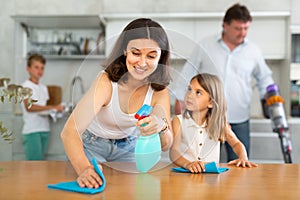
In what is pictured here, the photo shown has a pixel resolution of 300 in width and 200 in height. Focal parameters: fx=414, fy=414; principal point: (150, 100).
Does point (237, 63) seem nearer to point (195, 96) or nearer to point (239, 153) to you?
point (239, 153)

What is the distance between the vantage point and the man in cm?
249

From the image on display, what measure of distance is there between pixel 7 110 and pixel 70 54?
2.93 m

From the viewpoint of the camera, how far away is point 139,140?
31.9 inches

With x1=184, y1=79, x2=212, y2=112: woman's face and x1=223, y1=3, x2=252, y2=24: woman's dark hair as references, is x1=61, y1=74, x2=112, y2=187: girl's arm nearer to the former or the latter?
x1=184, y1=79, x2=212, y2=112: woman's face

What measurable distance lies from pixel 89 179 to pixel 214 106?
0.36 m

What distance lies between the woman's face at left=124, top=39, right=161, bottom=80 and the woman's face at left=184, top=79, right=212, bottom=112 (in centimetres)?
13

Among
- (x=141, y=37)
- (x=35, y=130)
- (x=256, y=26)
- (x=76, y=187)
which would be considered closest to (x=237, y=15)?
(x=256, y=26)

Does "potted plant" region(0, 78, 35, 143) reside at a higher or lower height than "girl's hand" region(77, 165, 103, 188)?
higher

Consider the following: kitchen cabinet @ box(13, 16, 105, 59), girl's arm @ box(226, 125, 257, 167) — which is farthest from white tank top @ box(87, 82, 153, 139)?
kitchen cabinet @ box(13, 16, 105, 59)

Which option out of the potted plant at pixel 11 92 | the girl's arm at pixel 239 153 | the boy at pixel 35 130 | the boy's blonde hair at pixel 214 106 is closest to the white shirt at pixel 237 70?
the girl's arm at pixel 239 153

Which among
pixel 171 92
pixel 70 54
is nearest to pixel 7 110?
pixel 171 92

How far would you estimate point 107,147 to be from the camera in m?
0.87

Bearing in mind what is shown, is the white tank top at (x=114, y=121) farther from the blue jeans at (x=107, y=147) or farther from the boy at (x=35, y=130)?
the boy at (x=35, y=130)

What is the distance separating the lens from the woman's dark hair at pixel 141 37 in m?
0.75
